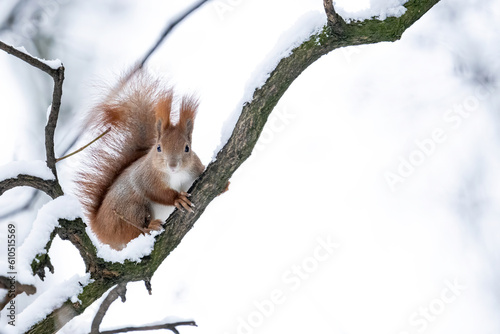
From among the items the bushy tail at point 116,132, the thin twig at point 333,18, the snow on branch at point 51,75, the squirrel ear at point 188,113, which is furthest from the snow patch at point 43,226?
the thin twig at point 333,18

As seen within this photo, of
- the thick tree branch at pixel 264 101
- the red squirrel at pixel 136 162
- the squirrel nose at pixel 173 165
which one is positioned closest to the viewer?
the thick tree branch at pixel 264 101

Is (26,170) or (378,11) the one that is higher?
(26,170)

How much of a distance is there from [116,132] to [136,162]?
23 cm

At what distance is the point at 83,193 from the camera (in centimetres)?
331

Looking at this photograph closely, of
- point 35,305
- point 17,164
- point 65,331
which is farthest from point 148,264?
point 65,331

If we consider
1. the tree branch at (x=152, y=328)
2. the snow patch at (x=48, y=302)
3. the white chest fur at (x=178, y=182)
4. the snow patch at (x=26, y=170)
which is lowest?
the tree branch at (x=152, y=328)

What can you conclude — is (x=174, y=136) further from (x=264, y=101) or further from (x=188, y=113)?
(x=264, y=101)

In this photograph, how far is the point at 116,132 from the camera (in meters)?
3.34

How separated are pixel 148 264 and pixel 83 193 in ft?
3.62

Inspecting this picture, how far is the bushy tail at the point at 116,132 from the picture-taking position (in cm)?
328

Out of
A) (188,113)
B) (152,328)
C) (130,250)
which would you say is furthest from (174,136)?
(152,328)

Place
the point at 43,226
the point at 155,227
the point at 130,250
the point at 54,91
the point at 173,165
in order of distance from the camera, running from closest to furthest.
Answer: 1. the point at 54,91
2. the point at 43,226
3. the point at 130,250
4. the point at 155,227
5. the point at 173,165

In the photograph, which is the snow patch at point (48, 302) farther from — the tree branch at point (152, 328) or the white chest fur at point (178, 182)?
the white chest fur at point (178, 182)

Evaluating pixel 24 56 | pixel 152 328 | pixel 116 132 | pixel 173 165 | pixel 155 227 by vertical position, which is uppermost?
pixel 116 132
